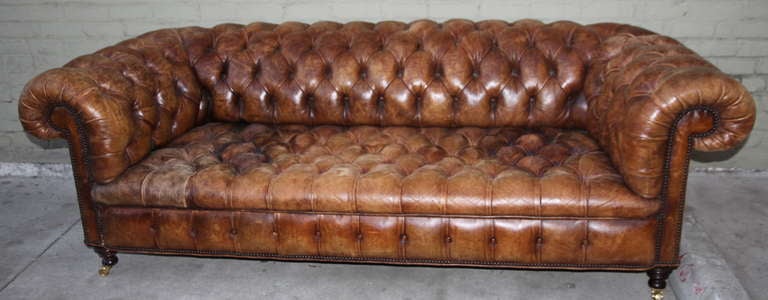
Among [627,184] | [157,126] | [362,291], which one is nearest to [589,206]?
[627,184]

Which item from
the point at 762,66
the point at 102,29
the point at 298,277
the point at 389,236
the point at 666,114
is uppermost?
the point at 102,29

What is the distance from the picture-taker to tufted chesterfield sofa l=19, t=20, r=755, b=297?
206 cm

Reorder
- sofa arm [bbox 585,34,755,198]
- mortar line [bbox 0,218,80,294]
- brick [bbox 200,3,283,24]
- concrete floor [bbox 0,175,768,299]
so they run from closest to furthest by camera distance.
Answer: sofa arm [bbox 585,34,755,198] → concrete floor [bbox 0,175,768,299] → mortar line [bbox 0,218,80,294] → brick [bbox 200,3,283,24]

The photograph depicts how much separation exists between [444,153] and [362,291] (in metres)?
0.60

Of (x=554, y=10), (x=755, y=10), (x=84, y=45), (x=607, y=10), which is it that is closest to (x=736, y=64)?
(x=755, y=10)

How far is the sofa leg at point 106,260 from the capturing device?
242cm

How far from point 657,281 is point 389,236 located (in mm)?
928

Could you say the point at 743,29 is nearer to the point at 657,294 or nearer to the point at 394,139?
the point at 657,294

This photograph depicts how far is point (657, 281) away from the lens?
2.17m

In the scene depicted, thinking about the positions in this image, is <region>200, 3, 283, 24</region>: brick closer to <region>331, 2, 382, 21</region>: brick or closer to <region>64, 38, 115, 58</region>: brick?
<region>331, 2, 382, 21</region>: brick

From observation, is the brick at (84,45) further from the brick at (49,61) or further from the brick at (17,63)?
the brick at (17,63)

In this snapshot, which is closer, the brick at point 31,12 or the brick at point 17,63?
the brick at point 31,12

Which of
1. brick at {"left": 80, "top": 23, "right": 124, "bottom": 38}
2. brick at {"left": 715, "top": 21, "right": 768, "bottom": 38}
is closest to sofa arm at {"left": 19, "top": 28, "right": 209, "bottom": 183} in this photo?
brick at {"left": 80, "top": 23, "right": 124, "bottom": 38}

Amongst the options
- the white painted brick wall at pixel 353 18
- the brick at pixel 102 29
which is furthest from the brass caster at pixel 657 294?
the brick at pixel 102 29
